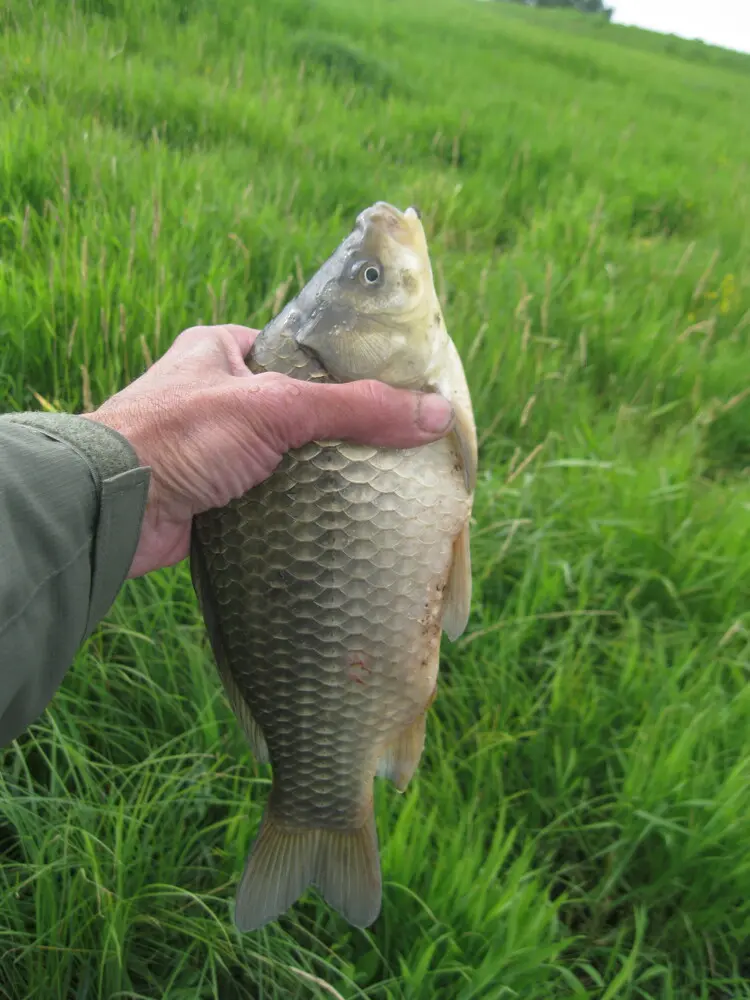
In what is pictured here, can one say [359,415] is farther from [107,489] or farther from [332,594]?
[107,489]

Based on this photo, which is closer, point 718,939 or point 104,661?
point 718,939

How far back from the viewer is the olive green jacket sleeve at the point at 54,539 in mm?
1029

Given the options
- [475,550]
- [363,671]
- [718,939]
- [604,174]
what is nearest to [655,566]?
[475,550]

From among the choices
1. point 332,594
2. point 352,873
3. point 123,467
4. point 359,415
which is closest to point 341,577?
point 332,594

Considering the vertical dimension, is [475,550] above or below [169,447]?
below

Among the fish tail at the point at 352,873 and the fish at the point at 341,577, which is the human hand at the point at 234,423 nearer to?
the fish at the point at 341,577

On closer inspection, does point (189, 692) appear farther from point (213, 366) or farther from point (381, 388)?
point (381, 388)

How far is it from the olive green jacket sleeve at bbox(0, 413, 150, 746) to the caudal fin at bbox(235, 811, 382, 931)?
47 cm

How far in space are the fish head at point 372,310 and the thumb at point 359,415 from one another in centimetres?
6

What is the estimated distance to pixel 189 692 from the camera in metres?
1.74

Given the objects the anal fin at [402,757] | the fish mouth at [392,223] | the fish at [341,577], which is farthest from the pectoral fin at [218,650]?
the fish mouth at [392,223]

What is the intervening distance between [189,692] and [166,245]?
1854 millimetres

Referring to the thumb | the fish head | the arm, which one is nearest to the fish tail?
the arm

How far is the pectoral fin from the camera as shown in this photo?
4.25 ft
